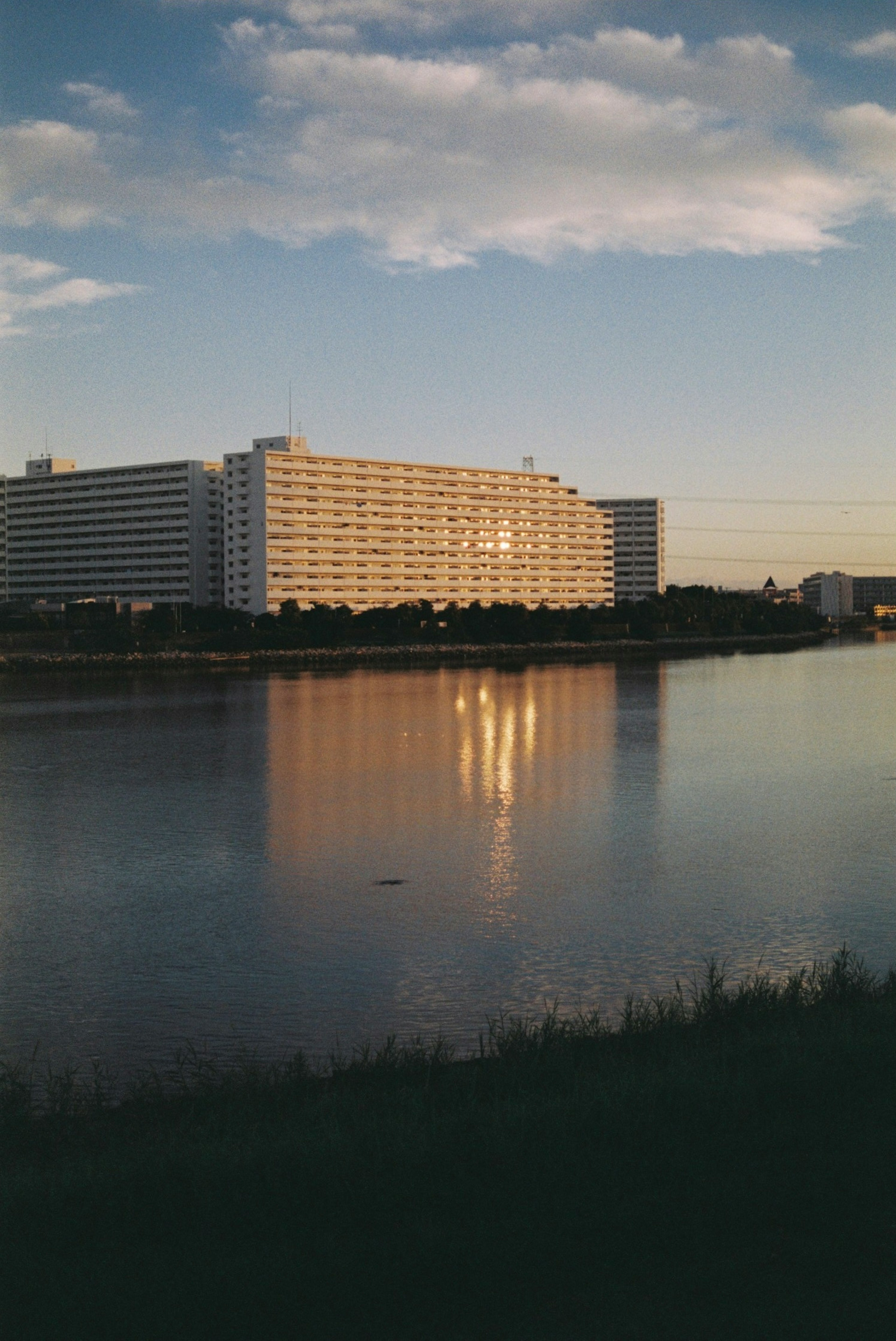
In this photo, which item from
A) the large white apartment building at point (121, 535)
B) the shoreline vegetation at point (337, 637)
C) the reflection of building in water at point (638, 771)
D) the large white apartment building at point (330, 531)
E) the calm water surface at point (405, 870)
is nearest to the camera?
the calm water surface at point (405, 870)

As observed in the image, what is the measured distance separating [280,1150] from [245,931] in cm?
1037

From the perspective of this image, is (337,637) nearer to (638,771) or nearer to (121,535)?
(121,535)

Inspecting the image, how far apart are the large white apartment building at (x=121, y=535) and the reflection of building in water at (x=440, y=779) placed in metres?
111

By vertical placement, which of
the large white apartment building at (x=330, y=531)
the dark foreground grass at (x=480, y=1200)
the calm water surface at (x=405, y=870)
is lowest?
the calm water surface at (x=405, y=870)

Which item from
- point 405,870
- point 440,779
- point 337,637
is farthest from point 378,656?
point 405,870

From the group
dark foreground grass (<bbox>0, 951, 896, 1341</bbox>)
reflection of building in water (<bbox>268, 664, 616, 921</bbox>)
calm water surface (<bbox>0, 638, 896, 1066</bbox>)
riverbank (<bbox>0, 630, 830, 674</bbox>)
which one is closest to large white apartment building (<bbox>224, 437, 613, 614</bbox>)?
riverbank (<bbox>0, 630, 830, 674</bbox>)

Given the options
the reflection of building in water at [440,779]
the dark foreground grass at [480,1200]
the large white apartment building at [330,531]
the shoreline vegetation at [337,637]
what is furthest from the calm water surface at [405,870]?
the large white apartment building at [330,531]

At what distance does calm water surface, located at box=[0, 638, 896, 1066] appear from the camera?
46.0 feet

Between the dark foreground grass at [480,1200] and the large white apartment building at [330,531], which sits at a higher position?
the large white apartment building at [330,531]

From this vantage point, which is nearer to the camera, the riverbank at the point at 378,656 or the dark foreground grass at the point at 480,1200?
the dark foreground grass at the point at 480,1200

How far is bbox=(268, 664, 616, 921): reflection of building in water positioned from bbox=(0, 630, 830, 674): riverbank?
38.6 m

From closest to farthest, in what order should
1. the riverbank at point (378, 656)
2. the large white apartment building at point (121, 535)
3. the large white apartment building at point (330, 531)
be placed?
the riverbank at point (378, 656) → the large white apartment building at point (330, 531) → the large white apartment building at point (121, 535)

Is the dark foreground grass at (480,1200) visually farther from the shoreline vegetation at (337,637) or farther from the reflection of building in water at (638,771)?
the shoreline vegetation at (337,637)

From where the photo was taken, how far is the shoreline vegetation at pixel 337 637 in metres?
116
